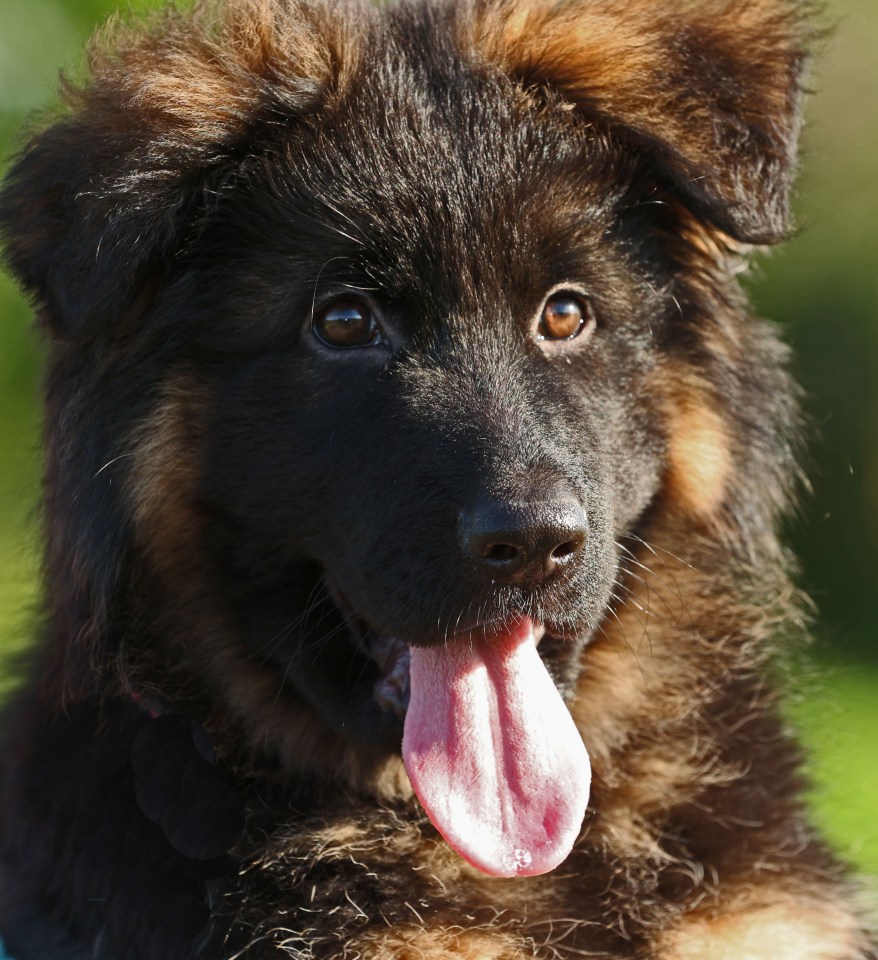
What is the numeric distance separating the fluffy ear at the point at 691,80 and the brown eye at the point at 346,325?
0.68 metres

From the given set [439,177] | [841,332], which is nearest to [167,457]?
[439,177]

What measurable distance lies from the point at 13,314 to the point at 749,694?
6.42 metres

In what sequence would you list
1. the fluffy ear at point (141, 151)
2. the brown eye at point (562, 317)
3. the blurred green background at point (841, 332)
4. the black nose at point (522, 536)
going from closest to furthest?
the black nose at point (522, 536) < the fluffy ear at point (141, 151) < the brown eye at point (562, 317) < the blurred green background at point (841, 332)

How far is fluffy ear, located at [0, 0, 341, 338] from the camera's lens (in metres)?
2.64

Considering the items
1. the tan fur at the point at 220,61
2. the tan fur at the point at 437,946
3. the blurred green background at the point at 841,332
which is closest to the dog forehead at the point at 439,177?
the tan fur at the point at 220,61

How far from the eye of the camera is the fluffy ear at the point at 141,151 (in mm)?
2639

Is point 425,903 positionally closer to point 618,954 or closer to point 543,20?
point 618,954

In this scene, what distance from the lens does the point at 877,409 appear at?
7.67 meters

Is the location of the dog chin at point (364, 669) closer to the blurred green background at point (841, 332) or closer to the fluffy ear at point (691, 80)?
the fluffy ear at point (691, 80)

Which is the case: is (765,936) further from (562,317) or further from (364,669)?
(562,317)

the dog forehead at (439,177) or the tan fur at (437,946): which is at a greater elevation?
the dog forehead at (439,177)

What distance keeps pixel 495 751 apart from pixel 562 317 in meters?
0.96

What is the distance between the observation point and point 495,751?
2.72 metres

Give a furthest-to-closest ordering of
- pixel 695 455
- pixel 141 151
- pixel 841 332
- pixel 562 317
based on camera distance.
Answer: pixel 841 332 < pixel 695 455 < pixel 562 317 < pixel 141 151
